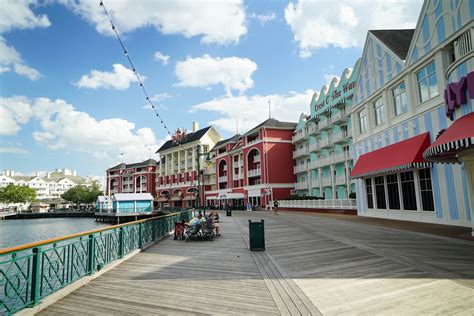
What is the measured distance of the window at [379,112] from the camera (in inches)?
806

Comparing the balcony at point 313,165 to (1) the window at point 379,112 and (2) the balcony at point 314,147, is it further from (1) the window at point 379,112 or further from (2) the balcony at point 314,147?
(1) the window at point 379,112

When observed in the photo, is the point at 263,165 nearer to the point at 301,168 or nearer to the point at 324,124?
the point at 301,168

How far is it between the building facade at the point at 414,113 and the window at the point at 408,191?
6cm

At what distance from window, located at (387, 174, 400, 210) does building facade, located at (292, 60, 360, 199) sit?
14339 mm

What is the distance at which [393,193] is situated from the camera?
1931cm

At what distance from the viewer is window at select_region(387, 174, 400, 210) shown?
18.9 metres

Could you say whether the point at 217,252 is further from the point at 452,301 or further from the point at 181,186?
the point at 181,186

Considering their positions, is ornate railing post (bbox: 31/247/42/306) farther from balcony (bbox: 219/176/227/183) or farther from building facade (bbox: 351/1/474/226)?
balcony (bbox: 219/176/227/183)

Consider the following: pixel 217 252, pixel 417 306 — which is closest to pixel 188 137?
pixel 217 252

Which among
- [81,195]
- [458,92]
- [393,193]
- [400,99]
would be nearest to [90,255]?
[458,92]

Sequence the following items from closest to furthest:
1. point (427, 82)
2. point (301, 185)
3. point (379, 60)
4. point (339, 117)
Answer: point (427, 82) < point (379, 60) < point (339, 117) < point (301, 185)

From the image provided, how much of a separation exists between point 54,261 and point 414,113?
59.6 ft

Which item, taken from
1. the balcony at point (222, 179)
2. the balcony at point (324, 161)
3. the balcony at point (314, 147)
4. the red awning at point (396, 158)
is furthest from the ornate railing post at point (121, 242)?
the balcony at point (222, 179)

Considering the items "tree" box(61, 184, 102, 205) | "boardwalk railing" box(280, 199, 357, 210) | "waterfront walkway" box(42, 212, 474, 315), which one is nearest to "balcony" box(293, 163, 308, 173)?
"boardwalk railing" box(280, 199, 357, 210)
